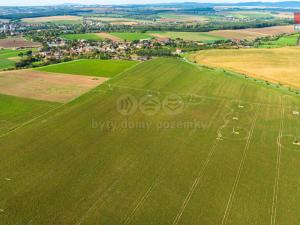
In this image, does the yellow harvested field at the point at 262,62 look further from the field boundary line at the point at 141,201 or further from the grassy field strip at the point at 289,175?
the field boundary line at the point at 141,201

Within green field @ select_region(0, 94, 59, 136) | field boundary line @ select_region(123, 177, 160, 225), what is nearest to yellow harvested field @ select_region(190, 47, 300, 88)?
field boundary line @ select_region(123, 177, 160, 225)

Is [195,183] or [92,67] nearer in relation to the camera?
[195,183]

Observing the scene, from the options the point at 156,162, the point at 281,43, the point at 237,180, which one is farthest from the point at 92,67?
the point at 281,43

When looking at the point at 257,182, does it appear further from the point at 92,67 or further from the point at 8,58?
the point at 8,58

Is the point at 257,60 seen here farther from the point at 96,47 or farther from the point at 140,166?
the point at 140,166

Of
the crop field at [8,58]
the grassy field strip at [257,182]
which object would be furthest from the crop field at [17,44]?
the grassy field strip at [257,182]

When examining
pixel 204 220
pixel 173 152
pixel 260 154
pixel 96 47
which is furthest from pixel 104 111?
pixel 96 47
